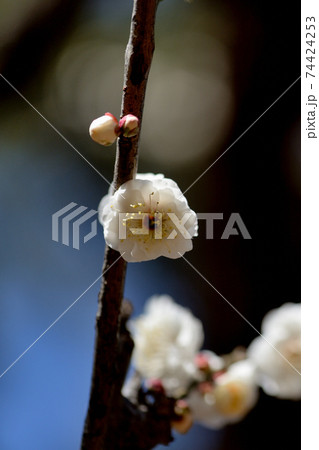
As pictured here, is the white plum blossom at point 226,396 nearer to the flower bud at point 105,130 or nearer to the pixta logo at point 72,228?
the pixta logo at point 72,228

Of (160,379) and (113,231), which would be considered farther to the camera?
(160,379)

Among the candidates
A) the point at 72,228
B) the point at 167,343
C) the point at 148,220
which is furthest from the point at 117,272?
the point at 167,343

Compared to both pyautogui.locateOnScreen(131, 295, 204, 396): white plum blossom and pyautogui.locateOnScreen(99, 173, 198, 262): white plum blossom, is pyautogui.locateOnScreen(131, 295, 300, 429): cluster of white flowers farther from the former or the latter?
pyautogui.locateOnScreen(99, 173, 198, 262): white plum blossom

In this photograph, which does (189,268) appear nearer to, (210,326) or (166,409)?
(210,326)
